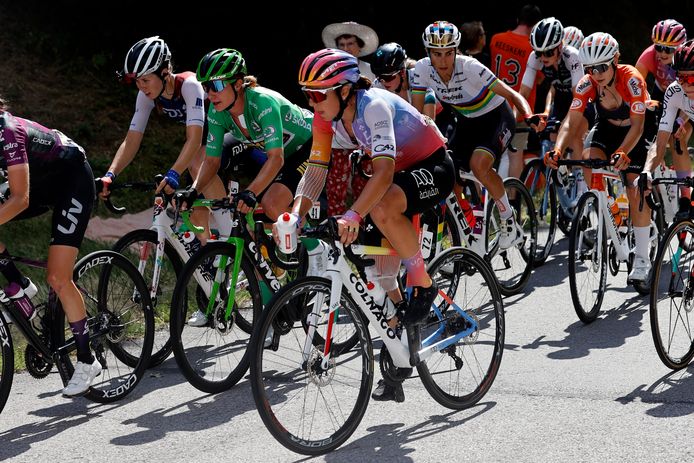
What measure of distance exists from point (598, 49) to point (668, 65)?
234 centimetres

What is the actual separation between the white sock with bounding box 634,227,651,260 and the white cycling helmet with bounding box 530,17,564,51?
2151 millimetres

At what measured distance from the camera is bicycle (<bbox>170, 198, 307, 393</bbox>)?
6.28 metres

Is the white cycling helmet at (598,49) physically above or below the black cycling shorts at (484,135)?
above

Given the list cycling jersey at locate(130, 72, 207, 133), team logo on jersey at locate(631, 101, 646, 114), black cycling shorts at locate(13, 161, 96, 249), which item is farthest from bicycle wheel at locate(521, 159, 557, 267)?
black cycling shorts at locate(13, 161, 96, 249)

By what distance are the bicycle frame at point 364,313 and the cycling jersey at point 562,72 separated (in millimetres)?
4419

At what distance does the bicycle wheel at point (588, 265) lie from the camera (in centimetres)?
757

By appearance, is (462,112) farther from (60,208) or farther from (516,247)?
(60,208)

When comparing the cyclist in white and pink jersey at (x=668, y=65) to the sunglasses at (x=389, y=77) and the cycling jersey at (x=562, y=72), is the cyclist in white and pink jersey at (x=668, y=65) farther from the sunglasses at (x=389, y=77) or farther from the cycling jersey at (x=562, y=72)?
the sunglasses at (x=389, y=77)

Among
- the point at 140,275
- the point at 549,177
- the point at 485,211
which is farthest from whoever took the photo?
the point at 549,177

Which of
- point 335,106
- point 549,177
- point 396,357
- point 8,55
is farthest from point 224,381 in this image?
point 8,55

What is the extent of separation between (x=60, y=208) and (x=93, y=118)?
7.78 m

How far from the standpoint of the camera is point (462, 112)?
866 centimetres

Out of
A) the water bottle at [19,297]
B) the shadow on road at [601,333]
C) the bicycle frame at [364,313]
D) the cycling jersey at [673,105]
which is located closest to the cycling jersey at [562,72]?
the cycling jersey at [673,105]

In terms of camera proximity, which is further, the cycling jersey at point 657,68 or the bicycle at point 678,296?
the cycling jersey at point 657,68
